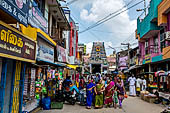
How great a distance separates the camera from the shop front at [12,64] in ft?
13.1

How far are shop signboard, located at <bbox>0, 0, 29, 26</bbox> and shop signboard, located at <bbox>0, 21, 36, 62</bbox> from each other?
0.40 meters

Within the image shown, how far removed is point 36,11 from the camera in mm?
8195

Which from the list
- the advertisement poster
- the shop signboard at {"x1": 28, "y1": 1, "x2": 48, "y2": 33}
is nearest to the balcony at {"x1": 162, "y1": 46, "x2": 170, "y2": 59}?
the shop signboard at {"x1": 28, "y1": 1, "x2": 48, "y2": 33}

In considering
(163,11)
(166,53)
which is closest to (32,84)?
(166,53)

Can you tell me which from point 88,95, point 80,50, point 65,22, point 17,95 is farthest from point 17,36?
point 80,50

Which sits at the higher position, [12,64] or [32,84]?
[12,64]

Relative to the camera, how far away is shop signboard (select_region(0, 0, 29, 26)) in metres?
3.94

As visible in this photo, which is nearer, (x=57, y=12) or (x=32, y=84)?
(x=32, y=84)

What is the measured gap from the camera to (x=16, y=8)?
455 cm

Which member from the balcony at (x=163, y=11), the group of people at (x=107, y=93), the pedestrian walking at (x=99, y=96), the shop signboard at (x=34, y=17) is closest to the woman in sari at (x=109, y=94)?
the group of people at (x=107, y=93)

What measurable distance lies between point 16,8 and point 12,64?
2.16m

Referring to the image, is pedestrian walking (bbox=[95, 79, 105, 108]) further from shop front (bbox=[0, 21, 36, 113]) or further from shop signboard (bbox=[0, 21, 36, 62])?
shop signboard (bbox=[0, 21, 36, 62])

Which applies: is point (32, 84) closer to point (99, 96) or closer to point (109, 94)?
point (99, 96)

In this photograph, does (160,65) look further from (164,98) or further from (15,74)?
(15,74)
